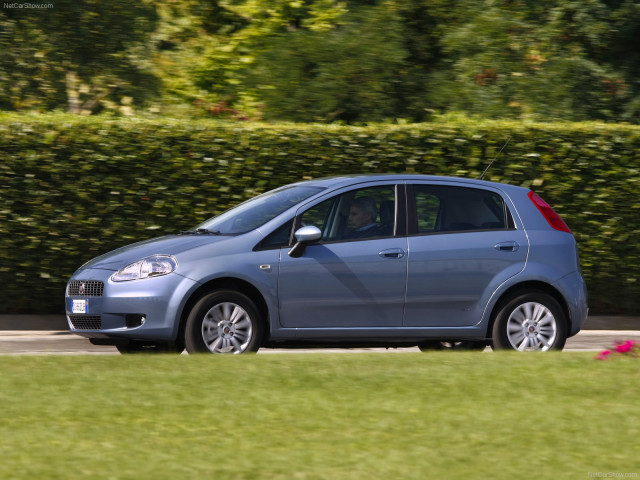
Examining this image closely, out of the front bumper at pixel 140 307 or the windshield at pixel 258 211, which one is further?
the windshield at pixel 258 211

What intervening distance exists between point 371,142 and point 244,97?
6559 millimetres

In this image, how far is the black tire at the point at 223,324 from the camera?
8.52 m

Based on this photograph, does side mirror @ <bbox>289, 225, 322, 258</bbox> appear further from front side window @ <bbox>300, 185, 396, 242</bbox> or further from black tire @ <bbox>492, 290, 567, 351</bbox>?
black tire @ <bbox>492, 290, 567, 351</bbox>

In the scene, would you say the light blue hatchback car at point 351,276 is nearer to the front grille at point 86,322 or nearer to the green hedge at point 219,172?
the front grille at point 86,322

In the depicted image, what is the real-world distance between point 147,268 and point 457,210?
8.94ft

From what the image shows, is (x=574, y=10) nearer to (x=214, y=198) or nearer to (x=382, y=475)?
(x=214, y=198)

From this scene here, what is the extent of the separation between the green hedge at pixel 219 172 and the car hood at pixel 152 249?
3.47 m

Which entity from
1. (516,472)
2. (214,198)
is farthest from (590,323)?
(516,472)

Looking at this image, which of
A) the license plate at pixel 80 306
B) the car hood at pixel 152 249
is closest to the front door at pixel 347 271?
the car hood at pixel 152 249

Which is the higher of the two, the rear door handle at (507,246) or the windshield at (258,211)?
the windshield at (258,211)

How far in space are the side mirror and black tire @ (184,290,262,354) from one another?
1.79 feet

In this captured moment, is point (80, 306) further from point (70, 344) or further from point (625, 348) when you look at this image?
point (625, 348)

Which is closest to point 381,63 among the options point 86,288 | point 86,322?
point 86,288

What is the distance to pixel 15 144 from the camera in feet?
40.1
